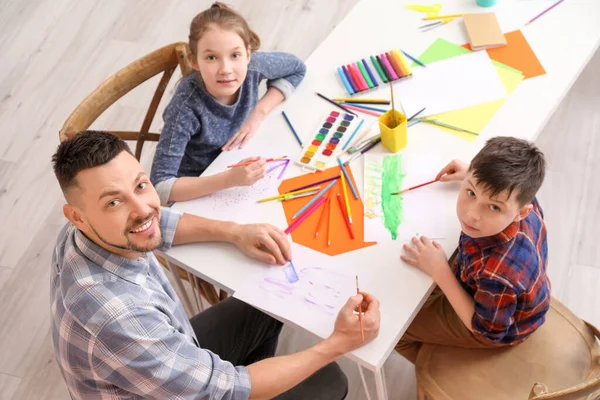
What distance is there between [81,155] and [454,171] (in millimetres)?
951

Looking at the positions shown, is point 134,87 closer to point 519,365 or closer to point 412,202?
point 412,202

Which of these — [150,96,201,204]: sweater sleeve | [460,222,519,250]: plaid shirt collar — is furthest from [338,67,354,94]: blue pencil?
[460,222,519,250]: plaid shirt collar

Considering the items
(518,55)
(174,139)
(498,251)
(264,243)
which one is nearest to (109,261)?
(264,243)

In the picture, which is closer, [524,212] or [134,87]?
[524,212]

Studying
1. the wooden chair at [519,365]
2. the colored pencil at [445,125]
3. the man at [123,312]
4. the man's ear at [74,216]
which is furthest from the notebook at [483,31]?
the man's ear at [74,216]

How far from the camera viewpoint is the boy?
1.49 meters

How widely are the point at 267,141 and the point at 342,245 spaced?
1.53ft

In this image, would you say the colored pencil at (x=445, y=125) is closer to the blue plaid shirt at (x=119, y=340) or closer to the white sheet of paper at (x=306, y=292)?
the white sheet of paper at (x=306, y=292)

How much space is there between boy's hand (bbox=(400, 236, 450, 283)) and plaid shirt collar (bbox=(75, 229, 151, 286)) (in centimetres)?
64

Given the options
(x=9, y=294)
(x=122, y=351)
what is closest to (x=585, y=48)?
(x=122, y=351)

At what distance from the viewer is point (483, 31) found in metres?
2.13

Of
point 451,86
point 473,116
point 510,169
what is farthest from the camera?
point 451,86

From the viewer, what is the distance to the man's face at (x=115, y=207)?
1445 mm

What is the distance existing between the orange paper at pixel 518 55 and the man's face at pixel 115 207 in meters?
1.19
